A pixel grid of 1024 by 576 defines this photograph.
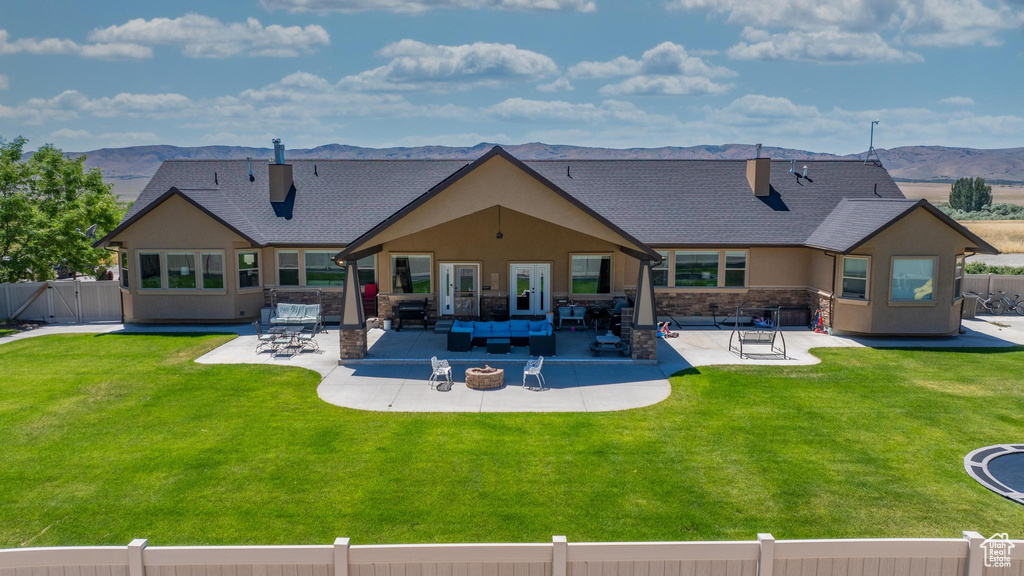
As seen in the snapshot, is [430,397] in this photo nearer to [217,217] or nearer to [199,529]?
[199,529]

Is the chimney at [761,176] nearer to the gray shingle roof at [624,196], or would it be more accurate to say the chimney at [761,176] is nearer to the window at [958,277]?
the gray shingle roof at [624,196]

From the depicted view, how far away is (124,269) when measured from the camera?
24.2 m

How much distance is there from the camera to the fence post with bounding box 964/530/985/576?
6344mm

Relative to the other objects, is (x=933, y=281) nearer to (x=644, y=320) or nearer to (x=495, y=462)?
(x=644, y=320)

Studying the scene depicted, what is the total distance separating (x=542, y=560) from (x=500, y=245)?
17498 mm

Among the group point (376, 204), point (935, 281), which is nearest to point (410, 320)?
point (376, 204)

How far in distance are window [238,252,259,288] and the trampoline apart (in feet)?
67.1

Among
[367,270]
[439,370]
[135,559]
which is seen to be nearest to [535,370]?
[439,370]

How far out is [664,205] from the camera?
1009 inches

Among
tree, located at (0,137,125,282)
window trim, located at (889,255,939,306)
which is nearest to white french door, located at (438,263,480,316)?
window trim, located at (889,255,939,306)

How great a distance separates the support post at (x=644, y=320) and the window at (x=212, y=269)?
13.5 m

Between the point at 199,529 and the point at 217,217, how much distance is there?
15.7m

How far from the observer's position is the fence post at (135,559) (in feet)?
20.8

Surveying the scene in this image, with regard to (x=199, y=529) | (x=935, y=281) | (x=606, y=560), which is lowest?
(x=199, y=529)
